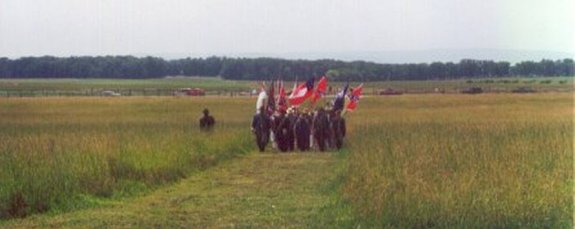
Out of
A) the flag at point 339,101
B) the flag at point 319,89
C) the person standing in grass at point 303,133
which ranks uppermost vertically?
the flag at point 319,89

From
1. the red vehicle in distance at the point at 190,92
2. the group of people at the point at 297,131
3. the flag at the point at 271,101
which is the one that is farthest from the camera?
the red vehicle in distance at the point at 190,92

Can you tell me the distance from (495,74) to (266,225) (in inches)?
2033

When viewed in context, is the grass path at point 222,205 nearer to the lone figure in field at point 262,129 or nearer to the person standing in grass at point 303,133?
the lone figure in field at point 262,129

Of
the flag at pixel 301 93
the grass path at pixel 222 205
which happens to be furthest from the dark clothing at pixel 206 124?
the grass path at pixel 222 205

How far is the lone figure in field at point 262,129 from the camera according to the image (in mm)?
27688

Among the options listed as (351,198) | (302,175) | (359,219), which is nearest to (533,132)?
(302,175)

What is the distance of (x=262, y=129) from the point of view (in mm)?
27719

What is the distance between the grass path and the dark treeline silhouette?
712 inches

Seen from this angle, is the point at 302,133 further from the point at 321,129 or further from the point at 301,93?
the point at 301,93

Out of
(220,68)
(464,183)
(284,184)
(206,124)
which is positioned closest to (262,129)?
(206,124)

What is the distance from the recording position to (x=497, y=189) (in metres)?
13.1

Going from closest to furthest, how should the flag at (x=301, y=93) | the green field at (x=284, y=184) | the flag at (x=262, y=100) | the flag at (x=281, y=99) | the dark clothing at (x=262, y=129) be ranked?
the green field at (x=284, y=184) < the dark clothing at (x=262, y=129) < the flag at (x=262, y=100) < the flag at (x=281, y=99) < the flag at (x=301, y=93)

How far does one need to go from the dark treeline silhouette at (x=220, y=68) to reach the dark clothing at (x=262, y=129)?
359 inches

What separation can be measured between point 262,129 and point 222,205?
12.9 meters
